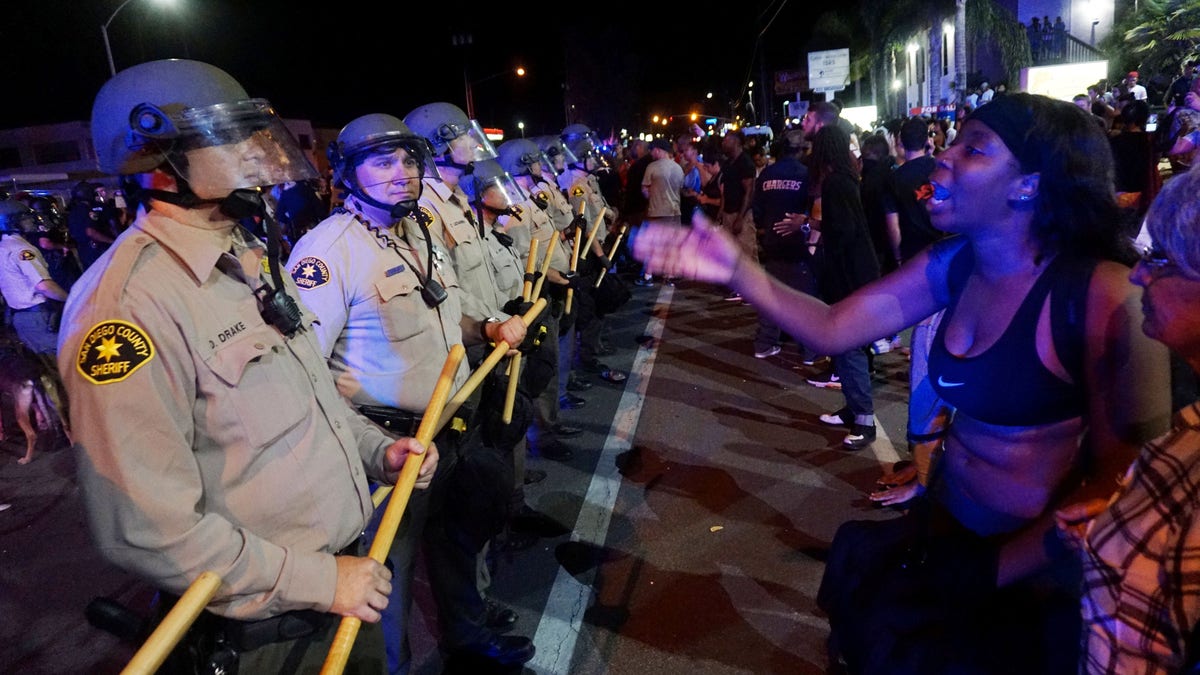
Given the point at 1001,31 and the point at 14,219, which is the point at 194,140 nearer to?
the point at 14,219

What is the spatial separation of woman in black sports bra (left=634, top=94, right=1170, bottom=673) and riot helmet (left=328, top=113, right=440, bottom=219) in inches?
84.4

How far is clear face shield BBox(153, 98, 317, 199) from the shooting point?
188 cm

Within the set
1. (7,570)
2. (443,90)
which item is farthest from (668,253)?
(443,90)

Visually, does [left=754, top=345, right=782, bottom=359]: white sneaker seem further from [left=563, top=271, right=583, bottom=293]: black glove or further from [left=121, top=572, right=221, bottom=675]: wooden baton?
[left=121, top=572, right=221, bottom=675]: wooden baton

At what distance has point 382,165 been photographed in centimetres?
316

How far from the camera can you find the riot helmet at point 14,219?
6.96 meters

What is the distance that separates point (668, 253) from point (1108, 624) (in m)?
1.37

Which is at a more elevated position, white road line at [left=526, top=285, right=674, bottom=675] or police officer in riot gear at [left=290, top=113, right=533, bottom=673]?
police officer in riot gear at [left=290, top=113, right=533, bottom=673]

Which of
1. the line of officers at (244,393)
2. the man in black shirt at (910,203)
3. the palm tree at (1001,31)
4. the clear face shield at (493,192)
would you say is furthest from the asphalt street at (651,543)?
the palm tree at (1001,31)

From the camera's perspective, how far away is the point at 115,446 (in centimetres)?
155

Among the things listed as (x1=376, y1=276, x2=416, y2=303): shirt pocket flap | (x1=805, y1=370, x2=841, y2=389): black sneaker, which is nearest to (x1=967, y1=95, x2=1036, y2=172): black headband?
(x1=376, y1=276, x2=416, y2=303): shirt pocket flap

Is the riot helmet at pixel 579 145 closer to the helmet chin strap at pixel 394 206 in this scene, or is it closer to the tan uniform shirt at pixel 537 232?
the tan uniform shirt at pixel 537 232

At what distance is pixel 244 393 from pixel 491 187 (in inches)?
145

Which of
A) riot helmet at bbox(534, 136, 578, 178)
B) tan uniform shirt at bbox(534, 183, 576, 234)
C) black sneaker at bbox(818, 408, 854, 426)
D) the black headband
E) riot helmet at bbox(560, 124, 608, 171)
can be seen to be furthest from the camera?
riot helmet at bbox(560, 124, 608, 171)
